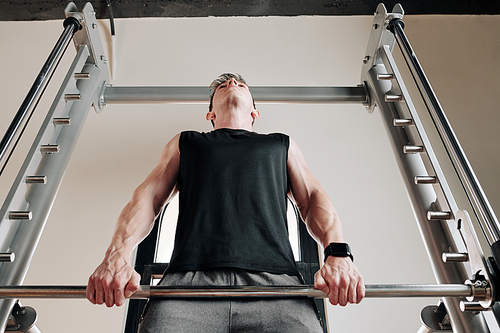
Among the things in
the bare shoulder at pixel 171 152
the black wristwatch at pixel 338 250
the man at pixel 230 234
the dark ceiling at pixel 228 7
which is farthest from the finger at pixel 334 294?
the dark ceiling at pixel 228 7

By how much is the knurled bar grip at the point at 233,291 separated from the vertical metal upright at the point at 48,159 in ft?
0.71

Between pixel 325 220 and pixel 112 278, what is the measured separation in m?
0.67

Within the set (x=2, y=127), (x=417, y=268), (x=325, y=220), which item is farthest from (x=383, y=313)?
(x=2, y=127)

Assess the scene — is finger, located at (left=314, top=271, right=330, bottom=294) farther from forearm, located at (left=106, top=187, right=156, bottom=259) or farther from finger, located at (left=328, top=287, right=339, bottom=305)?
forearm, located at (left=106, top=187, right=156, bottom=259)

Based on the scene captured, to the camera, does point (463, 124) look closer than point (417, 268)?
No

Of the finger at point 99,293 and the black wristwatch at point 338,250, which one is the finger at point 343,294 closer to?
the black wristwatch at point 338,250

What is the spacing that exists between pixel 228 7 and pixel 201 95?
1.78m

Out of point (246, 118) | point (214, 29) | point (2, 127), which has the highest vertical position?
point (214, 29)

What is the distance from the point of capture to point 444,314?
1336mm

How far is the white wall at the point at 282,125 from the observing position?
7.79 feet

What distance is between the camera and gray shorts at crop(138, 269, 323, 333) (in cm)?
110

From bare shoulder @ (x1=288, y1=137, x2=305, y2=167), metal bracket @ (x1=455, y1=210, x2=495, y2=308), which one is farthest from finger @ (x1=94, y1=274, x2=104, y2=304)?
metal bracket @ (x1=455, y1=210, x2=495, y2=308)

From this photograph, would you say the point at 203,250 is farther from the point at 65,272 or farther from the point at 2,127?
the point at 2,127

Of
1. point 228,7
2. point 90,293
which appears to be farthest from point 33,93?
point 228,7
